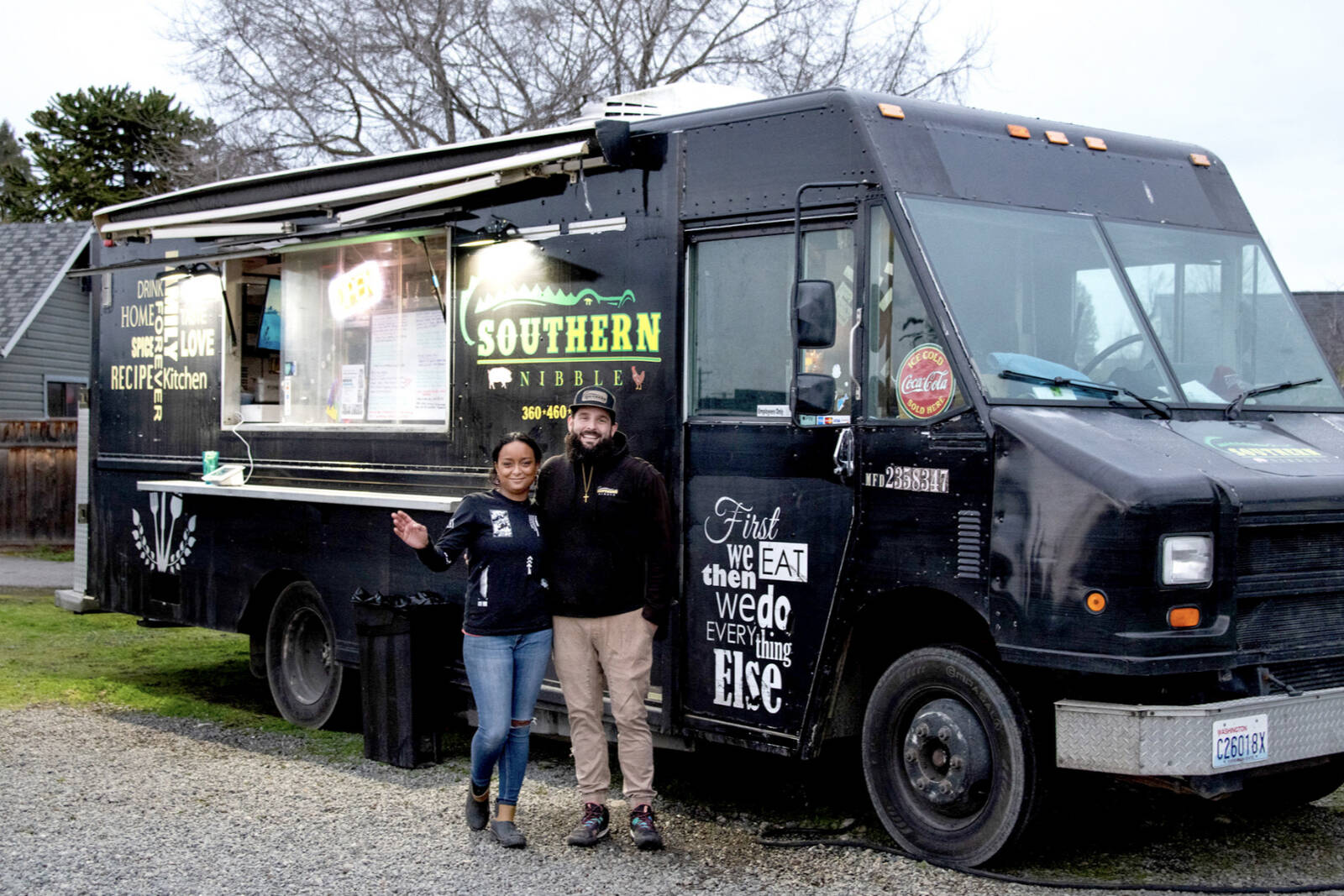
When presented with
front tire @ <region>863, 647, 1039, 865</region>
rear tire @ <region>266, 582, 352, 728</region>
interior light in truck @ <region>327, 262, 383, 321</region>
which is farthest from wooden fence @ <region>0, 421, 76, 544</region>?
front tire @ <region>863, 647, 1039, 865</region>

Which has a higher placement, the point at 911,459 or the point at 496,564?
the point at 911,459

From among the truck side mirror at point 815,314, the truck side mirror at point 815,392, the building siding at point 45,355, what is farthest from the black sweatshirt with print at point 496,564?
the building siding at point 45,355

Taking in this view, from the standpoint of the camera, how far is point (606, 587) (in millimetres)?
6570

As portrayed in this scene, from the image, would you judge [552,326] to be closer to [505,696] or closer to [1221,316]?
[505,696]

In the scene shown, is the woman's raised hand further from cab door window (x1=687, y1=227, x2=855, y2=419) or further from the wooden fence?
the wooden fence

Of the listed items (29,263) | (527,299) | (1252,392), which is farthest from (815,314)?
(29,263)

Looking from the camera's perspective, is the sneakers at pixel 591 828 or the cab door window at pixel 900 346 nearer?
the cab door window at pixel 900 346

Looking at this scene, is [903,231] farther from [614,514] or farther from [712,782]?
[712,782]

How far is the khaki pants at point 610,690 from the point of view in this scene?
259 inches

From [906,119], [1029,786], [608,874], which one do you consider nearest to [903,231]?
[906,119]

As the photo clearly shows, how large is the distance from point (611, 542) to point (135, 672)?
6190 mm

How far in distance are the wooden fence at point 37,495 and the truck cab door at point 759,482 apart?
1808 centimetres

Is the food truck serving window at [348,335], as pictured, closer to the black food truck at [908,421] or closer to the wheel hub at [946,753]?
the black food truck at [908,421]

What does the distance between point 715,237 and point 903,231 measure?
3.63 ft
